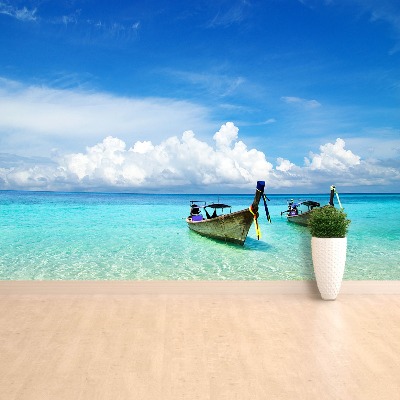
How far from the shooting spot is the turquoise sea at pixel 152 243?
10859 mm

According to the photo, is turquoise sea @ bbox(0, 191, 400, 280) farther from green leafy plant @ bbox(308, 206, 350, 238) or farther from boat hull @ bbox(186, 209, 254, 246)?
green leafy plant @ bbox(308, 206, 350, 238)

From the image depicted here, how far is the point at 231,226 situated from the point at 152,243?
314 cm

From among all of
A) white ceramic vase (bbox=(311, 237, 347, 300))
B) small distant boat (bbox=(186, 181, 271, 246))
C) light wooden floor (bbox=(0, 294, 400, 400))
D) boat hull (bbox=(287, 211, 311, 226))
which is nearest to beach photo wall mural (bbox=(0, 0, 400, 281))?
small distant boat (bbox=(186, 181, 271, 246))

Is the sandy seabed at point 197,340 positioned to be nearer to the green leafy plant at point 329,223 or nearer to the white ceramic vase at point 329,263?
the white ceramic vase at point 329,263

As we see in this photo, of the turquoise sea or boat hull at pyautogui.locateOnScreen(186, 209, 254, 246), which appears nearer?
the turquoise sea

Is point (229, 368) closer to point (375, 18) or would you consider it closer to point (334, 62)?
point (334, 62)

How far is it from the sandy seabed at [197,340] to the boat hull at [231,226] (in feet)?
25.2

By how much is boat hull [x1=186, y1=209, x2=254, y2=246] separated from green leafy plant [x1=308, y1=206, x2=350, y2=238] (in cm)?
759

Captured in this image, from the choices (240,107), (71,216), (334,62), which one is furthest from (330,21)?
(71,216)

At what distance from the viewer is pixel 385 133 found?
7828 mm

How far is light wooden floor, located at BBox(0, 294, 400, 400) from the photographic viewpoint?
2242 millimetres

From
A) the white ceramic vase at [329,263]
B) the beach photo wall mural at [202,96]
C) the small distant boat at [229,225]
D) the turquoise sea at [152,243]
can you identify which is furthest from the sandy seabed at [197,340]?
the small distant boat at [229,225]

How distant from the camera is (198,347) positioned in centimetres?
277

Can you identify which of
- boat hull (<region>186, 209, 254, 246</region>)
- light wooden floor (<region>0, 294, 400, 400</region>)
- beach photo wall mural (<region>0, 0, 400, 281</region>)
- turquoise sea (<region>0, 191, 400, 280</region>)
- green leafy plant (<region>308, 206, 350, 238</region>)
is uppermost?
beach photo wall mural (<region>0, 0, 400, 281</region>)
